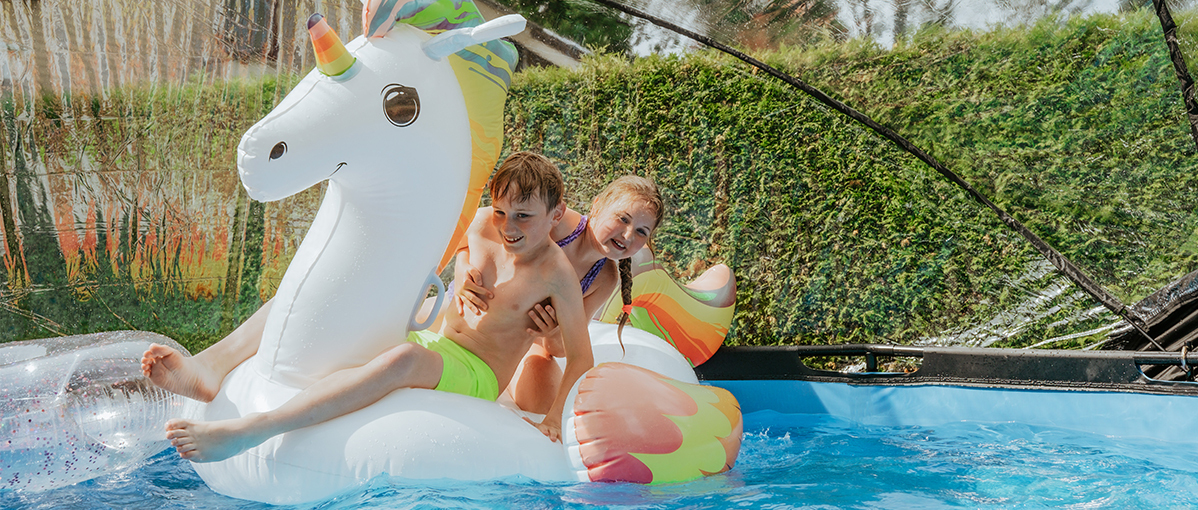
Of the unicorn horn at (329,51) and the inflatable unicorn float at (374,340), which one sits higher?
the unicorn horn at (329,51)

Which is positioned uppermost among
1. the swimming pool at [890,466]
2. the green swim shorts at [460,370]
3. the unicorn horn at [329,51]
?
the unicorn horn at [329,51]

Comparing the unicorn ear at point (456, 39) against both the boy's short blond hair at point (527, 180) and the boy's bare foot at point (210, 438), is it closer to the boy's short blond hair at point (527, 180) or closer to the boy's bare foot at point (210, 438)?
the boy's short blond hair at point (527, 180)

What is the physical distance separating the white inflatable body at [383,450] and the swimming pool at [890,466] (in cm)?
4

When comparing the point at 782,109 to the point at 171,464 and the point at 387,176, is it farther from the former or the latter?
the point at 171,464

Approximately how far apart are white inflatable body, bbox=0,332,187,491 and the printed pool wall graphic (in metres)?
3.11

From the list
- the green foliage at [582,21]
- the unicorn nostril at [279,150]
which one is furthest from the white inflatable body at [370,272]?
the green foliage at [582,21]

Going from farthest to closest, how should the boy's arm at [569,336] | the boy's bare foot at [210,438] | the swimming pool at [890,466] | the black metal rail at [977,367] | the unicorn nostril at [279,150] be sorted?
the black metal rail at [977,367] < the boy's arm at [569,336] < the swimming pool at [890,466] < the unicorn nostril at [279,150] < the boy's bare foot at [210,438]

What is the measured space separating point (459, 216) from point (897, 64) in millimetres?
2768

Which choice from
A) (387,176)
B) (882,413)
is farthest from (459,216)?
(882,413)

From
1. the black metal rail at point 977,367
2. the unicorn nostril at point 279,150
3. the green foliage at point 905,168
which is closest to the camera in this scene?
the unicorn nostril at point 279,150

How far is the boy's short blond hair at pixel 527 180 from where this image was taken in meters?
2.22

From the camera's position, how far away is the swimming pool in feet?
6.73

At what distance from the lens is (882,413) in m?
3.67

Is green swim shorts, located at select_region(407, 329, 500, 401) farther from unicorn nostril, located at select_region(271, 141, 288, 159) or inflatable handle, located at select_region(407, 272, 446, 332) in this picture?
unicorn nostril, located at select_region(271, 141, 288, 159)
